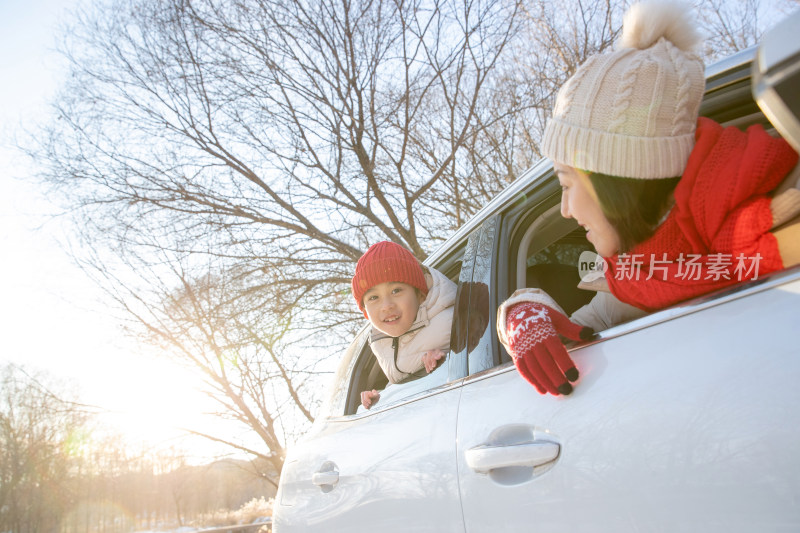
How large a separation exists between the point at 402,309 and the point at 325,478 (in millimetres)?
722

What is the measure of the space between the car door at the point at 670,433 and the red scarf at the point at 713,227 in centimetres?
10

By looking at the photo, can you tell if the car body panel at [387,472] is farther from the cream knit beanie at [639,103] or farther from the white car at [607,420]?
the cream knit beanie at [639,103]

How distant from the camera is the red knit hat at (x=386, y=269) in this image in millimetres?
2586

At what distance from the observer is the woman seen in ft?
3.25

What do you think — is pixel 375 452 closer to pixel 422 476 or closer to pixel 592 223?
pixel 422 476

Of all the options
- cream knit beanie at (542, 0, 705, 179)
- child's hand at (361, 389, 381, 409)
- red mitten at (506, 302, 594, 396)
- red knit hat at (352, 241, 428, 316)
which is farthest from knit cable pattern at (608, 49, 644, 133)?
red knit hat at (352, 241, 428, 316)

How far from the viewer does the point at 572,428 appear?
1.09 metres

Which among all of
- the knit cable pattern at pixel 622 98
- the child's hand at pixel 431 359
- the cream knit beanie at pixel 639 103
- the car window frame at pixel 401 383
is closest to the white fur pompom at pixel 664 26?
the cream knit beanie at pixel 639 103

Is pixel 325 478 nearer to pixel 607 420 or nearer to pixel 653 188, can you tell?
pixel 607 420

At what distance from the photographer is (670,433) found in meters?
0.91

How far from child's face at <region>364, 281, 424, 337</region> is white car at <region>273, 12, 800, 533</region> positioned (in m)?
0.48

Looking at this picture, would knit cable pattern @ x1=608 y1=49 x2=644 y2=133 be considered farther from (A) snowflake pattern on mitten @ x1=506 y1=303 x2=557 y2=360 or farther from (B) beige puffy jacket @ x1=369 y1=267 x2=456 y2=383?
(B) beige puffy jacket @ x1=369 y1=267 x2=456 y2=383

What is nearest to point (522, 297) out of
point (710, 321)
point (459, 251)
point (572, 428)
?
point (572, 428)

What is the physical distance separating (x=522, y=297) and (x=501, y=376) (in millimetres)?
188
